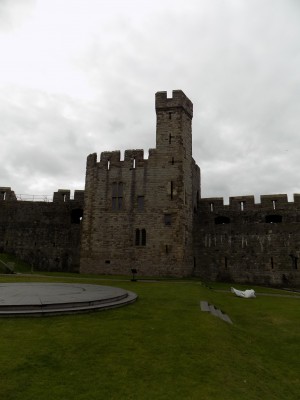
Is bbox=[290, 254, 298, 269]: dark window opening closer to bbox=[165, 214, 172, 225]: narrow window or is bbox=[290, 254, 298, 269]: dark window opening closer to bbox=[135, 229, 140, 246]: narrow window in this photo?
bbox=[165, 214, 172, 225]: narrow window

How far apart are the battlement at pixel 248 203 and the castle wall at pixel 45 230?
12578 millimetres

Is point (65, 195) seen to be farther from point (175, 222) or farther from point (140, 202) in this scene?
point (175, 222)

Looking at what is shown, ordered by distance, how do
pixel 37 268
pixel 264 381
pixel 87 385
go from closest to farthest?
pixel 87 385 → pixel 264 381 → pixel 37 268

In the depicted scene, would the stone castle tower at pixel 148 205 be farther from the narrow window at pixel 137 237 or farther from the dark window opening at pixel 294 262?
the dark window opening at pixel 294 262

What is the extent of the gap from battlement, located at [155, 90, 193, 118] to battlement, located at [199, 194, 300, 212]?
870 cm

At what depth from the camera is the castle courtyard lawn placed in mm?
5270

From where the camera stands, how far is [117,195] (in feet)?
94.4

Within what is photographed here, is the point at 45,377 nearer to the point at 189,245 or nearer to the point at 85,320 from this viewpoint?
the point at 85,320

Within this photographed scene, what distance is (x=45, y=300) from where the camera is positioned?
10.2 meters

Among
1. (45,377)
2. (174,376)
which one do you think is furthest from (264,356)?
(45,377)

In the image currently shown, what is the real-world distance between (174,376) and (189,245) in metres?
23.1

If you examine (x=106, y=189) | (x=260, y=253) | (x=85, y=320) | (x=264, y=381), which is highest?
(x=106, y=189)

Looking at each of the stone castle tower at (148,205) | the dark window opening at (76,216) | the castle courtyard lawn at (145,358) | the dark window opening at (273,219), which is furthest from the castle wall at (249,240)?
the castle courtyard lawn at (145,358)

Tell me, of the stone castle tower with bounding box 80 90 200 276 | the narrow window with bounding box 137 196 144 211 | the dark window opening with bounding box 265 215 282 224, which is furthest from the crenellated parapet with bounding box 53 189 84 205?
the dark window opening with bounding box 265 215 282 224
